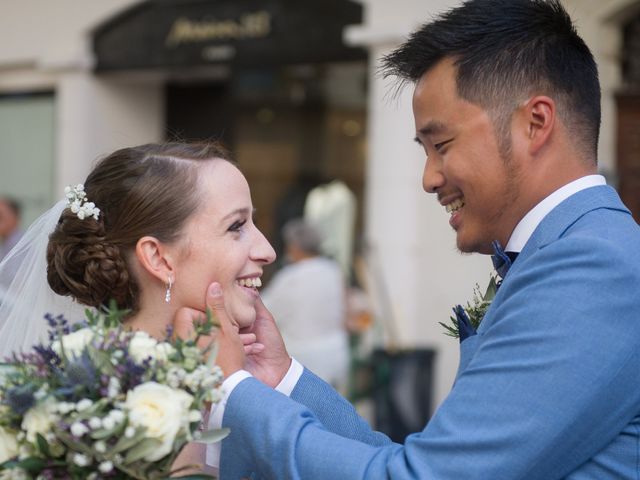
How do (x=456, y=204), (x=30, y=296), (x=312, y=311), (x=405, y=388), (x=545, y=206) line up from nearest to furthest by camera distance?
(x=545, y=206) < (x=456, y=204) < (x=30, y=296) < (x=312, y=311) < (x=405, y=388)

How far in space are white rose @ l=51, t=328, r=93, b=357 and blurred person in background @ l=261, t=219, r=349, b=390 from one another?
5545mm

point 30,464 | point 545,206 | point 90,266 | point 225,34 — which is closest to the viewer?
point 30,464

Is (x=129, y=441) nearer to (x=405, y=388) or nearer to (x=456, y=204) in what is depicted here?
(x=456, y=204)

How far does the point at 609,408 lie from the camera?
1.95 m

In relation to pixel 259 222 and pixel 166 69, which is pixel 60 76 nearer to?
pixel 166 69

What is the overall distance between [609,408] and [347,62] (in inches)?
277

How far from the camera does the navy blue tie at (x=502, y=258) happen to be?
2238 mm

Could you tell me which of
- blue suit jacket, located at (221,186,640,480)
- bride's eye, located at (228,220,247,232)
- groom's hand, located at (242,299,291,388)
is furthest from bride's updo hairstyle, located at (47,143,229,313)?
blue suit jacket, located at (221,186,640,480)

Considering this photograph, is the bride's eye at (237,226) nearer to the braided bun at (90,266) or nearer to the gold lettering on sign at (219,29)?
the braided bun at (90,266)

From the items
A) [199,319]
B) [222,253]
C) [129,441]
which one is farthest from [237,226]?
[129,441]

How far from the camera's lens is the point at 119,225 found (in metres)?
2.74

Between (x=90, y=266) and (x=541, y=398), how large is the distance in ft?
4.22

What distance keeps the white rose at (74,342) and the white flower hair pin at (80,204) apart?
63 centimetres

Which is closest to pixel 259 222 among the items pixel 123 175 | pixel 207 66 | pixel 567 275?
pixel 207 66
